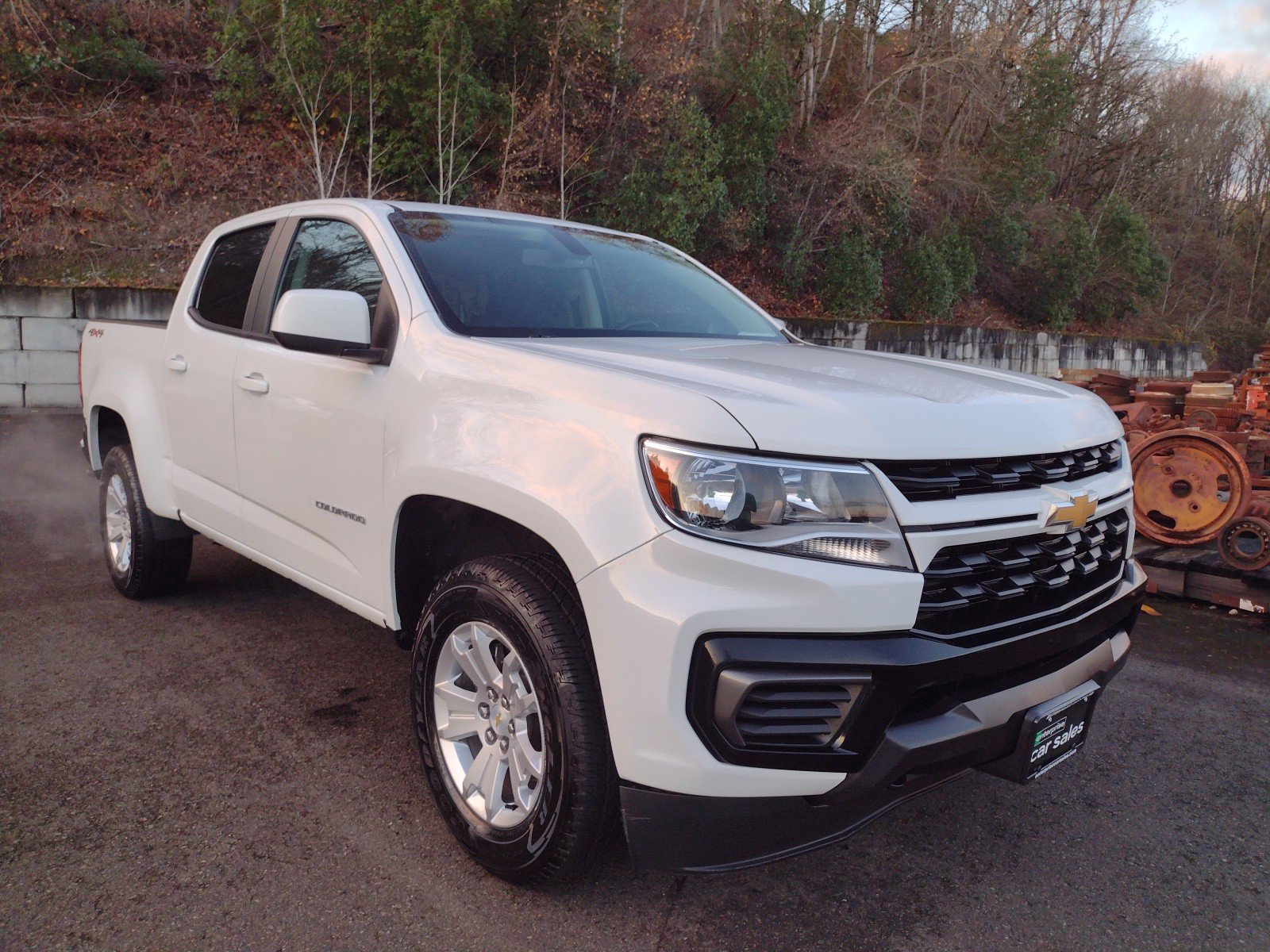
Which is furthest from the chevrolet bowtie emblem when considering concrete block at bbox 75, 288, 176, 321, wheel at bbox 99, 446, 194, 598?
concrete block at bbox 75, 288, 176, 321

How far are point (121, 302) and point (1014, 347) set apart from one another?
17.8 meters

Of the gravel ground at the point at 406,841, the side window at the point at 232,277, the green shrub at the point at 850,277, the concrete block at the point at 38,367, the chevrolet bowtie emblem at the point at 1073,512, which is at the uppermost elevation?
the green shrub at the point at 850,277

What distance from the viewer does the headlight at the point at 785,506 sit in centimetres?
199

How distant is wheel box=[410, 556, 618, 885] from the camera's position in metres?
2.16

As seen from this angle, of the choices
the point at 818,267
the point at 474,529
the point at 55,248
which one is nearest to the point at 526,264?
the point at 474,529

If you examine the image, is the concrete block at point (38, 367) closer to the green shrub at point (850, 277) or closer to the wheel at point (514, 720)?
the wheel at point (514, 720)

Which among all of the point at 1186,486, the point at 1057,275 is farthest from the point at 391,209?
the point at 1057,275

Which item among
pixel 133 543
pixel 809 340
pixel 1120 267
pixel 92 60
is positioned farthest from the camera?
pixel 1120 267

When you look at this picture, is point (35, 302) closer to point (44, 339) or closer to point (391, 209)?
point (44, 339)

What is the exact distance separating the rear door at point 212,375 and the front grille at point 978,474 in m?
2.66

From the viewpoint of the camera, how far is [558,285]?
11.0ft

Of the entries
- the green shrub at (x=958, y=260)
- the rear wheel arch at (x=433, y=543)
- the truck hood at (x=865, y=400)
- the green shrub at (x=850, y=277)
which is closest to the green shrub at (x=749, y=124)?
the green shrub at (x=850, y=277)

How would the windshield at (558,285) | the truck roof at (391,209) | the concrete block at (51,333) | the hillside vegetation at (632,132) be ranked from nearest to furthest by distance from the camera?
the windshield at (558,285), the truck roof at (391,209), the concrete block at (51,333), the hillside vegetation at (632,132)

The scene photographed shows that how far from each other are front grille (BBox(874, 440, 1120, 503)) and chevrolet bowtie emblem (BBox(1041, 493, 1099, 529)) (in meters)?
0.07
